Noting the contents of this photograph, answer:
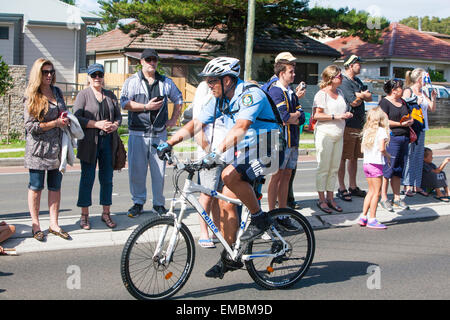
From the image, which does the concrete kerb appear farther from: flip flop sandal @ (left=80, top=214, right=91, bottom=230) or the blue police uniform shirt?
the blue police uniform shirt

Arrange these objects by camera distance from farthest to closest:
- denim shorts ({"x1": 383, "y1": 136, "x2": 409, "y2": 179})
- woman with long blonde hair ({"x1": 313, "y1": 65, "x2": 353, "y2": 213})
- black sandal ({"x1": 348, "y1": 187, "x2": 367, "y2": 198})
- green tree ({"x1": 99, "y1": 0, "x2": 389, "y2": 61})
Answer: green tree ({"x1": 99, "y1": 0, "x2": 389, "y2": 61}) → black sandal ({"x1": 348, "y1": 187, "x2": 367, "y2": 198}) → denim shorts ({"x1": 383, "y1": 136, "x2": 409, "y2": 179}) → woman with long blonde hair ({"x1": 313, "y1": 65, "x2": 353, "y2": 213})

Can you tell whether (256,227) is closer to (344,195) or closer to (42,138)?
(42,138)

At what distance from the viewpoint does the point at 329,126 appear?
7.97 metres

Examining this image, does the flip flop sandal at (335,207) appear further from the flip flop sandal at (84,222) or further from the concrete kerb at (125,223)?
the flip flop sandal at (84,222)

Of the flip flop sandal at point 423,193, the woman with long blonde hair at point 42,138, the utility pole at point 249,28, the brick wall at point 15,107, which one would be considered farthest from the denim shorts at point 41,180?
the utility pole at point 249,28

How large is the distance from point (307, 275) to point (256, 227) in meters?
0.93

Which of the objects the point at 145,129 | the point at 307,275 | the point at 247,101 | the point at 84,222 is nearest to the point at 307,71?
the point at 145,129

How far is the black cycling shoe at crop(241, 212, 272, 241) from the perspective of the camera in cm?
527

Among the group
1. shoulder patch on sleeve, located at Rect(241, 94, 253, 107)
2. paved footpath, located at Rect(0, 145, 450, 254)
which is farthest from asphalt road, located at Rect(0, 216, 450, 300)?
shoulder patch on sleeve, located at Rect(241, 94, 253, 107)

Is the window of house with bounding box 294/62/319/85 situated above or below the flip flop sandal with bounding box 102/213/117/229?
above

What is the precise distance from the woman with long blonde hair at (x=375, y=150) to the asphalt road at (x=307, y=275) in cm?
72

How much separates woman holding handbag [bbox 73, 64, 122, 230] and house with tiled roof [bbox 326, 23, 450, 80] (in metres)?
32.5

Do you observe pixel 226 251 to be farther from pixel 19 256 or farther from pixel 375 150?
pixel 375 150

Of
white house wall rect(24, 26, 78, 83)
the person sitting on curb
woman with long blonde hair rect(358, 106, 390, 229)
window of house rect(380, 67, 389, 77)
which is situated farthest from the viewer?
window of house rect(380, 67, 389, 77)
